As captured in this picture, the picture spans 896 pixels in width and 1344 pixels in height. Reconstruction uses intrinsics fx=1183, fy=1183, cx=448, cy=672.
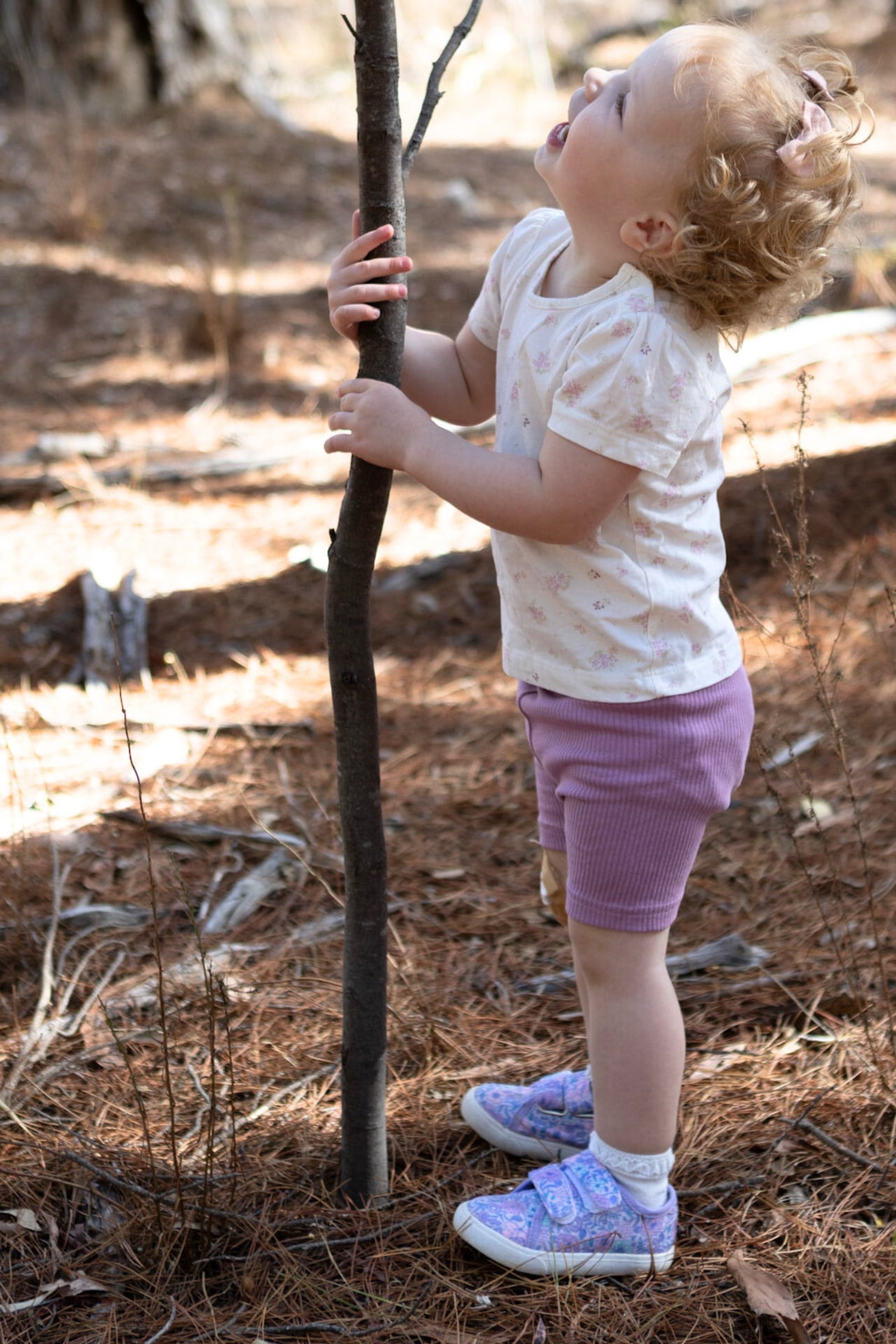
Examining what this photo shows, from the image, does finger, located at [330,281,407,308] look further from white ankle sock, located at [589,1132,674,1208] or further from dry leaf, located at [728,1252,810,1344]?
dry leaf, located at [728,1252,810,1344]

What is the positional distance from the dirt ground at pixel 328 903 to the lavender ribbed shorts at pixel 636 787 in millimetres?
257

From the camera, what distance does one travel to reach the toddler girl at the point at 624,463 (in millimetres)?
1334

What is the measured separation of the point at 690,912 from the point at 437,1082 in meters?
0.73

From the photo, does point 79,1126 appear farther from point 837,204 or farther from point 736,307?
point 837,204

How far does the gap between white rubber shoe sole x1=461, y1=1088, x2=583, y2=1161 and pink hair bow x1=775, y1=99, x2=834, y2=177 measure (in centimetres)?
137

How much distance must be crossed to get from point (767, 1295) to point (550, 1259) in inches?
11.1

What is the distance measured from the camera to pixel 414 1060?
6.64 feet

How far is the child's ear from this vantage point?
4.43 feet

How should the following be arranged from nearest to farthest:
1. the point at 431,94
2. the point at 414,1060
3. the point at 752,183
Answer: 1. the point at 752,183
2. the point at 431,94
3. the point at 414,1060

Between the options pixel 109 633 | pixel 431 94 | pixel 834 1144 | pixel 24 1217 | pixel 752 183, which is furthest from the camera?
pixel 109 633

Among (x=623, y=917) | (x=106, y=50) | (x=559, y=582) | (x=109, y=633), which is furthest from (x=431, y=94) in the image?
(x=106, y=50)

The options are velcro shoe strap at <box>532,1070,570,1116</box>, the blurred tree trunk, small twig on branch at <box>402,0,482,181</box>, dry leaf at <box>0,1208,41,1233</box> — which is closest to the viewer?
small twig on branch at <box>402,0,482,181</box>

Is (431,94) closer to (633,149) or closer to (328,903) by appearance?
(633,149)

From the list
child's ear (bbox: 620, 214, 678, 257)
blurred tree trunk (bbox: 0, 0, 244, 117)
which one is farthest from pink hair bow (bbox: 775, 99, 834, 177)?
blurred tree trunk (bbox: 0, 0, 244, 117)
